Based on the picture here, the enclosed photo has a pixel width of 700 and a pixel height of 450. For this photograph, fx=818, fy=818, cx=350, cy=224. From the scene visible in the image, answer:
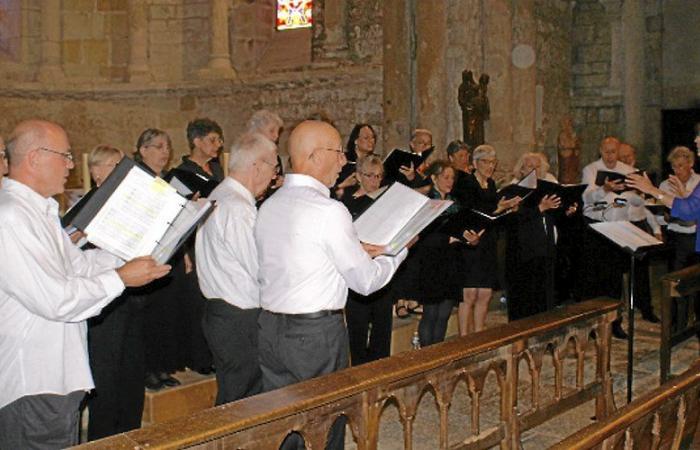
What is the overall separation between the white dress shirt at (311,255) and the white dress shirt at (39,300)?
687 millimetres

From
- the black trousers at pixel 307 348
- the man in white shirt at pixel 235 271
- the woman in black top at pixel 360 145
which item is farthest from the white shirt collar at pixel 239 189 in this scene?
the woman in black top at pixel 360 145

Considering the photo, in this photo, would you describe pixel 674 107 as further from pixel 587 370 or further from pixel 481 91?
pixel 587 370

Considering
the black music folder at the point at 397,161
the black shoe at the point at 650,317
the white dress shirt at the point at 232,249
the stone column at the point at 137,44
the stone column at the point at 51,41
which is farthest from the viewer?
the stone column at the point at 137,44

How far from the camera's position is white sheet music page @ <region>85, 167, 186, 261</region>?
2.73 meters

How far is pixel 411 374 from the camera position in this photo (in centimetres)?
262

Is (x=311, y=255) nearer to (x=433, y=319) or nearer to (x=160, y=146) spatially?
(x=160, y=146)

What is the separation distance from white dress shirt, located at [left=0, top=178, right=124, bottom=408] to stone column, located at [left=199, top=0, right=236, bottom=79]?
37.7 ft

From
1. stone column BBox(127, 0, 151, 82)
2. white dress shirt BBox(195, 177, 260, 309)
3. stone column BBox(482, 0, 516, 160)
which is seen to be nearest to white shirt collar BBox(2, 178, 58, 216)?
white dress shirt BBox(195, 177, 260, 309)

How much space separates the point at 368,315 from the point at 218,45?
9654 millimetres

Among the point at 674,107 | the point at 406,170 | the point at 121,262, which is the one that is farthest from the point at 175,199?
the point at 674,107

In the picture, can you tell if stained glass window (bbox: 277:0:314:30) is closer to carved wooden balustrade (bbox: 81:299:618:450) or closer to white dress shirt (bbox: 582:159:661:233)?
white dress shirt (bbox: 582:159:661:233)

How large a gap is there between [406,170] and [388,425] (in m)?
2.14

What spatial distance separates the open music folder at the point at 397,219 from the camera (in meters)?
3.22

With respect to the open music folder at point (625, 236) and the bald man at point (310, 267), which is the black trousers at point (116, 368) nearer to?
the bald man at point (310, 267)
